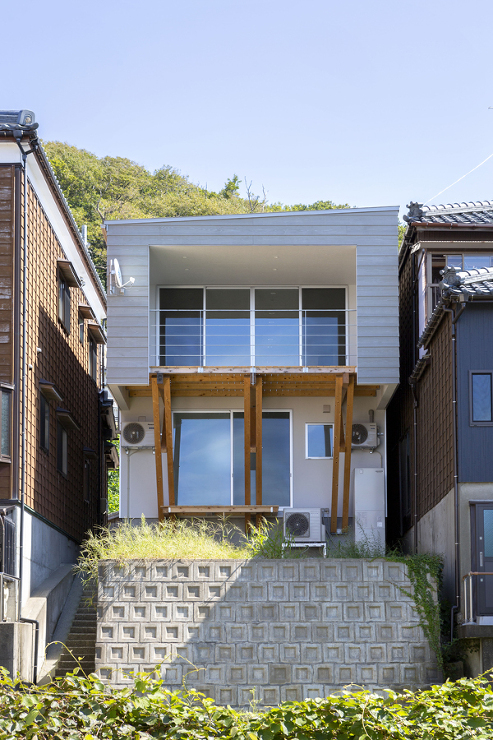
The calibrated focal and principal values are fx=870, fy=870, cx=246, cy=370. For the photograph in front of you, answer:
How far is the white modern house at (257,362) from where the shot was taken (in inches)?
669

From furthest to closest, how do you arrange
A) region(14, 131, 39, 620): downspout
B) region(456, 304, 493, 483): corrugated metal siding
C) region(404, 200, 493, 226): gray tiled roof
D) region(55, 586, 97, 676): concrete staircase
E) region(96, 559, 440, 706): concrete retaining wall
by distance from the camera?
region(404, 200, 493, 226): gray tiled roof
region(14, 131, 39, 620): downspout
region(55, 586, 97, 676): concrete staircase
region(456, 304, 493, 483): corrugated metal siding
region(96, 559, 440, 706): concrete retaining wall

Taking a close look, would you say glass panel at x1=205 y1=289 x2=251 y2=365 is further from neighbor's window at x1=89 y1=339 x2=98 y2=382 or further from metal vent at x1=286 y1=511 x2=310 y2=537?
neighbor's window at x1=89 y1=339 x2=98 y2=382

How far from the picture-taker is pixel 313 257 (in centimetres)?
1764

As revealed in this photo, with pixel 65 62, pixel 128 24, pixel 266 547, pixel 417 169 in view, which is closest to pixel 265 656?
pixel 266 547

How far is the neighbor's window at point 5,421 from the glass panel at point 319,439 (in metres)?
6.87

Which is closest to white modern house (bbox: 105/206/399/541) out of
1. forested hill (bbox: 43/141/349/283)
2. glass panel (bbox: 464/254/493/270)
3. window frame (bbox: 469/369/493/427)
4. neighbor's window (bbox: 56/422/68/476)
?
neighbor's window (bbox: 56/422/68/476)

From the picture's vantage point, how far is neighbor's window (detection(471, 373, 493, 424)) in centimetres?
1299

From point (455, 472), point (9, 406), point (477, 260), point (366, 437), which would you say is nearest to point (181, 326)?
point (366, 437)

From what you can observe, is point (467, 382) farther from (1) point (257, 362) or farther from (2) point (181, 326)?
(2) point (181, 326)

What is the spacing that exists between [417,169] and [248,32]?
40.7 feet

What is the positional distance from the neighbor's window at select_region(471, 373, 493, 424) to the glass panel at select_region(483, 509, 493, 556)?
1.35 metres

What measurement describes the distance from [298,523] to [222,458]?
2279 mm

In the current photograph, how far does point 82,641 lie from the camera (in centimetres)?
1390

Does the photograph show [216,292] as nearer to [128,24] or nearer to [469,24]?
[128,24]
